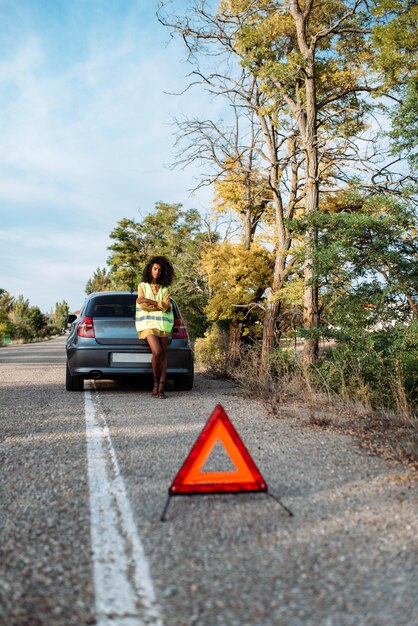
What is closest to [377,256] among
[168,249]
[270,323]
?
[270,323]

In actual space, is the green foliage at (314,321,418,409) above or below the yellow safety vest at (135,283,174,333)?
below

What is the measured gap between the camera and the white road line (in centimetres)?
209

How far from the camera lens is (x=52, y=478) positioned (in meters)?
3.89

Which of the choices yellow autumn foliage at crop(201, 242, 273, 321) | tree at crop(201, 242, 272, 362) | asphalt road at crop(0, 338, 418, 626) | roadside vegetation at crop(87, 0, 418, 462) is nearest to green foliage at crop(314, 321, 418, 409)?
roadside vegetation at crop(87, 0, 418, 462)

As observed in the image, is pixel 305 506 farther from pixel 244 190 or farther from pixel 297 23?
pixel 244 190

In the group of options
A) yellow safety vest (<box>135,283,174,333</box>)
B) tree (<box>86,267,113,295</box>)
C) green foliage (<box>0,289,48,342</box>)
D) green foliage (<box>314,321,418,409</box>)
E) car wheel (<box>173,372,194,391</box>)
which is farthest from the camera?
tree (<box>86,267,113,295</box>)

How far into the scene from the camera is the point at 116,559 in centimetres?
254

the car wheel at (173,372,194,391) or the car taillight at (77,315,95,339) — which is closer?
the car taillight at (77,315,95,339)

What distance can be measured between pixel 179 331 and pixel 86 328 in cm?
143

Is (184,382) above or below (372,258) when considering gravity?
below

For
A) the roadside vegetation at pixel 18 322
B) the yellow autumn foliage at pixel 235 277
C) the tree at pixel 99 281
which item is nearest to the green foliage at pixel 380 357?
the yellow autumn foliage at pixel 235 277

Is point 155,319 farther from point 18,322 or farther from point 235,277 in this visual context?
point 18,322

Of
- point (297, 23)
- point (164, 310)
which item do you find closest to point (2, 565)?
point (164, 310)

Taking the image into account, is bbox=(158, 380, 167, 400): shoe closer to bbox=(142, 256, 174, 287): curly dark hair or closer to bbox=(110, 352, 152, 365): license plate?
bbox=(110, 352, 152, 365): license plate
